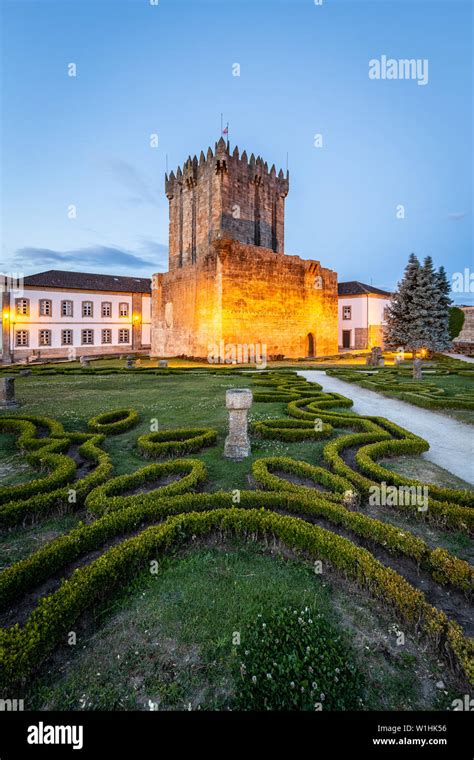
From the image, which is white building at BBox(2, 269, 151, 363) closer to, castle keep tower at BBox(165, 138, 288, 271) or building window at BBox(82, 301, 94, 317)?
building window at BBox(82, 301, 94, 317)

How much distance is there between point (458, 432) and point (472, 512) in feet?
15.1

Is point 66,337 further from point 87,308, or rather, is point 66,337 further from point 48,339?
point 87,308

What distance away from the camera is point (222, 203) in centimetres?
3075

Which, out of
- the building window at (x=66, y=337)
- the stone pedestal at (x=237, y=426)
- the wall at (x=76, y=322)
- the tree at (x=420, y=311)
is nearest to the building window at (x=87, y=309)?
the wall at (x=76, y=322)

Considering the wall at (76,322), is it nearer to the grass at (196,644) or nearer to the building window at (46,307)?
the building window at (46,307)

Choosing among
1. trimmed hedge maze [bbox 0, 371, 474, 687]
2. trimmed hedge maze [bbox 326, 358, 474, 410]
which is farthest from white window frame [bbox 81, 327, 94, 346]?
trimmed hedge maze [bbox 0, 371, 474, 687]

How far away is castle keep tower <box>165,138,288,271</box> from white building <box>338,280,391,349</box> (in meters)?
15.2

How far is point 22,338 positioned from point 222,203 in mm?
23709

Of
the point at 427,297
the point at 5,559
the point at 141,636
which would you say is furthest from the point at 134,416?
the point at 427,297

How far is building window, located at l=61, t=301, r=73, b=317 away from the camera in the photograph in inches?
1522

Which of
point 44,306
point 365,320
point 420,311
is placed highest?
point 44,306

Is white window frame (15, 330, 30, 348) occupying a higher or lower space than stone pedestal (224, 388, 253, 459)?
higher
